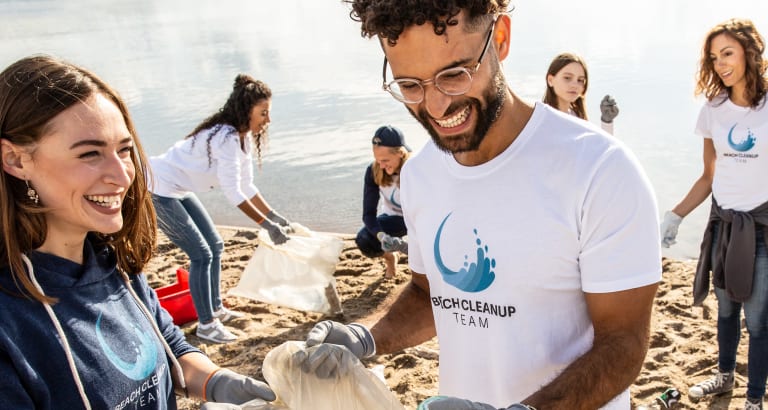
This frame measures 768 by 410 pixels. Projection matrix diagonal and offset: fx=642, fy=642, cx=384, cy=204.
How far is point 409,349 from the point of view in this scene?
14.4 feet

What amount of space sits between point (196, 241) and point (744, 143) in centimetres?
346

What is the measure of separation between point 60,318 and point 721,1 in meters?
26.3

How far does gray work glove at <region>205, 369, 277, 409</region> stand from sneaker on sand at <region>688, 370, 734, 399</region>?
9.28 feet

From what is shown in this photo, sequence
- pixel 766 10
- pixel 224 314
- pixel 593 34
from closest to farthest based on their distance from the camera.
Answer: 1. pixel 224 314
2. pixel 766 10
3. pixel 593 34

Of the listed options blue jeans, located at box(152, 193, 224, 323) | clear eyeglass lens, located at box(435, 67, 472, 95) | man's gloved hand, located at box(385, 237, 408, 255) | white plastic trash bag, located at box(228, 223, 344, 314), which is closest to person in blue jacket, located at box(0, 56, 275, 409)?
clear eyeglass lens, located at box(435, 67, 472, 95)

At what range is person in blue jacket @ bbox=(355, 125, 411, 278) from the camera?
198 inches

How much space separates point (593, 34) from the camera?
Answer: 17531 millimetres

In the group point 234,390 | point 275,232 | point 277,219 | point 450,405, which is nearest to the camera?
point 450,405

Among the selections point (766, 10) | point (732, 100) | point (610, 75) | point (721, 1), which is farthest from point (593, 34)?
point (732, 100)

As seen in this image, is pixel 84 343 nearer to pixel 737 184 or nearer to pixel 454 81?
pixel 454 81

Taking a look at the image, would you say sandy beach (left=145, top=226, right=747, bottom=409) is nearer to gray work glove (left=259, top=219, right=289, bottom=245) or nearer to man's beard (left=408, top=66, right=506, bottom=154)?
gray work glove (left=259, top=219, right=289, bottom=245)

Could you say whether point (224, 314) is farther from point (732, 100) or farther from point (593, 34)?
point (593, 34)

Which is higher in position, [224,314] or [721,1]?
[721,1]

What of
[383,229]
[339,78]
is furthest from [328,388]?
[339,78]
